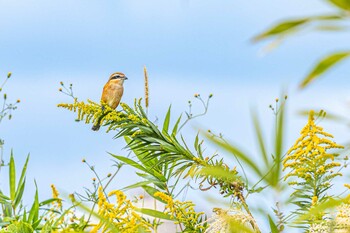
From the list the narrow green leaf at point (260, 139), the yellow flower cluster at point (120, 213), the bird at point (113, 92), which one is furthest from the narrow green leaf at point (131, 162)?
the bird at point (113, 92)

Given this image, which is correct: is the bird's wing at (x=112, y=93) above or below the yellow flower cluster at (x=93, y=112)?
above

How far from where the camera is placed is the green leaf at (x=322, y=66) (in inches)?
54.4

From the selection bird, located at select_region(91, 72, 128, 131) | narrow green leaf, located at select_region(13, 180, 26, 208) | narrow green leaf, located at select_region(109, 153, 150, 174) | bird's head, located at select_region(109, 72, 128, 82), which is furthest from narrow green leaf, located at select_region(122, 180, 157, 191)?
bird's head, located at select_region(109, 72, 128, 82)

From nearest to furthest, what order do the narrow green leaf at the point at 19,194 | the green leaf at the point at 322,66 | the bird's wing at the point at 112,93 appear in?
the green leaf at the point at 322,66 → the narrow green leaf at the point at 19,194 → the bird's wing at the point at 112,93

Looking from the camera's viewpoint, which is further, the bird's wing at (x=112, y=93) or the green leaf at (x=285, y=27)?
the bird's wing at (x=112, y=93)

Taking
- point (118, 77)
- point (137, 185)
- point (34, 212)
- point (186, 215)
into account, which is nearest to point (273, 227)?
point (186, 215)

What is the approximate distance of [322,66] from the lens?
1.39 metres

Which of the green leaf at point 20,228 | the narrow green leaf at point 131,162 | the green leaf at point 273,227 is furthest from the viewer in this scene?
A: the narrow green leaf at point 131,162

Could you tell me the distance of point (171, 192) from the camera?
11.6 ft

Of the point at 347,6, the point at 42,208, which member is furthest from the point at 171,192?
the point at 347,6

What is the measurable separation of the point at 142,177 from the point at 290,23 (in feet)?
7.62

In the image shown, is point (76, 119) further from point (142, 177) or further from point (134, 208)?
point (134, 208)

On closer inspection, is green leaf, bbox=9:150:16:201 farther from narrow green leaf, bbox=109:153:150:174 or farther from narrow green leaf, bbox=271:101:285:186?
narrow green leaf, bbox=271:101:285:186

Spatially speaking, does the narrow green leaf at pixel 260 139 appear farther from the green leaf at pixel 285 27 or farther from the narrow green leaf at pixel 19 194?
the narrow green leaf at pixel 19 194
